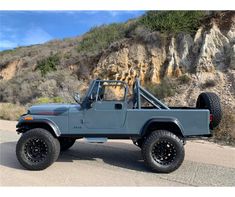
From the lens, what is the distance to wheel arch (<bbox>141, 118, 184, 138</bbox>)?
6.55 meters

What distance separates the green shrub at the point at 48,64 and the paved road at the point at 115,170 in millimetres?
18606

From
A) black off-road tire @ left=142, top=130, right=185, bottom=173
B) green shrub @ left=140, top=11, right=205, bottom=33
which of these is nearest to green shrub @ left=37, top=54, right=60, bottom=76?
green shrub @ left=140, top=11, right=205, bottom=33

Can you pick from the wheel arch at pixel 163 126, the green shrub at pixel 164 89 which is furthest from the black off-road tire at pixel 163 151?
the green shrub at pixel 164 89

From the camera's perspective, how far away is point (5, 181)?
5.91 m

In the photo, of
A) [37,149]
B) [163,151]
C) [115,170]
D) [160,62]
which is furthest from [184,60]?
[37,149]

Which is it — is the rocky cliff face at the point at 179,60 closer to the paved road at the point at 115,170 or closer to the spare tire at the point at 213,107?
the paved road at the point at 115,170

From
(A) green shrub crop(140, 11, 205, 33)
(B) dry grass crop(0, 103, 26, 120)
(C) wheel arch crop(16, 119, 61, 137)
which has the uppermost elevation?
(A) green shrub crop(140, 11, 205, 33)

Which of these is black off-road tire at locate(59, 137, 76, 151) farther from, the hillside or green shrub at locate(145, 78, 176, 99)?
green shrub at locate(145, 78, 176, 99)

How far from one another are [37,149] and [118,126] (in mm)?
1778

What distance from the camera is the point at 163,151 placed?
21.8 feet

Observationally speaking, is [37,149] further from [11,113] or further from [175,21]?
[175,21]

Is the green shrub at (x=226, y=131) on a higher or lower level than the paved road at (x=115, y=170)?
higher

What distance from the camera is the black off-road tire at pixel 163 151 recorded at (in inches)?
255

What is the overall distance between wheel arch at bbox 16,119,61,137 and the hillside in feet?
21.5
